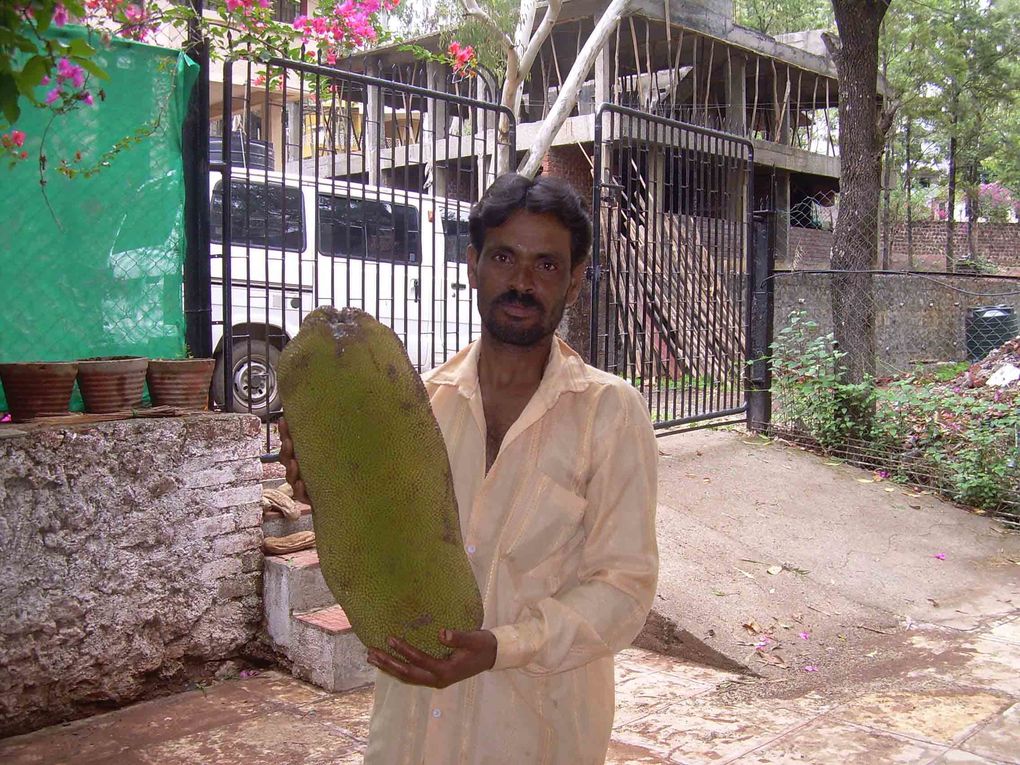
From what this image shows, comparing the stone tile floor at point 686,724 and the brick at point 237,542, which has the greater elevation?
the brick at point 237,542

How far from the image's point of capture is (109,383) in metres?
3.39

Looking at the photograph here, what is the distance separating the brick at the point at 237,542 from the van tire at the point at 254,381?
1.67 feet

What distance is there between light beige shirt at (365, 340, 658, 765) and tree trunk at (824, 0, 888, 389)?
5.43 meters

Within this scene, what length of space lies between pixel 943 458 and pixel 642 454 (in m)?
5.11

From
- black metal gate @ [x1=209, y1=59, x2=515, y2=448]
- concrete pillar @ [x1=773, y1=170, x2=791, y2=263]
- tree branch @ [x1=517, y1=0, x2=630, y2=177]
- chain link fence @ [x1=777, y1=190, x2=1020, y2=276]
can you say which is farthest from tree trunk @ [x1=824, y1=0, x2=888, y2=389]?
chain link fence @ [x1=777, y1=190, x2=1020, y2=276]

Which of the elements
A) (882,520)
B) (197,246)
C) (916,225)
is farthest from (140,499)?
(916,225)

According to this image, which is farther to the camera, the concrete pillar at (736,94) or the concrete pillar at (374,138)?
the concrete pillar at (736,94)

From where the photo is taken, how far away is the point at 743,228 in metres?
6.78

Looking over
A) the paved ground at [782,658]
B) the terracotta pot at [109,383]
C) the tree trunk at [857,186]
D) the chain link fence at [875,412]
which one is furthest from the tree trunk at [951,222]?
the terracotta pot at [109,383]

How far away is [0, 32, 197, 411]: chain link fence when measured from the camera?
339 centimetres

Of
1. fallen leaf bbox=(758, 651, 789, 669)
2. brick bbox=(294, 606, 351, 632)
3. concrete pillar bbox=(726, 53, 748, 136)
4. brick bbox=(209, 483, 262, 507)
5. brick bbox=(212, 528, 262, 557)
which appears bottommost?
fallen leaf bbox=(758, 651, 789, 669)

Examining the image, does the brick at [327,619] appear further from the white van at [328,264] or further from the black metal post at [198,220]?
the white van at [328,264]

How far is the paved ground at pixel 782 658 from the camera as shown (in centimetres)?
305

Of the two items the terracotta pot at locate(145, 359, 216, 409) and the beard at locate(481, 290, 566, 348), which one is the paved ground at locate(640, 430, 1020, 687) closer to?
the terracotta pot at locate(145, 359, 216, 409)
